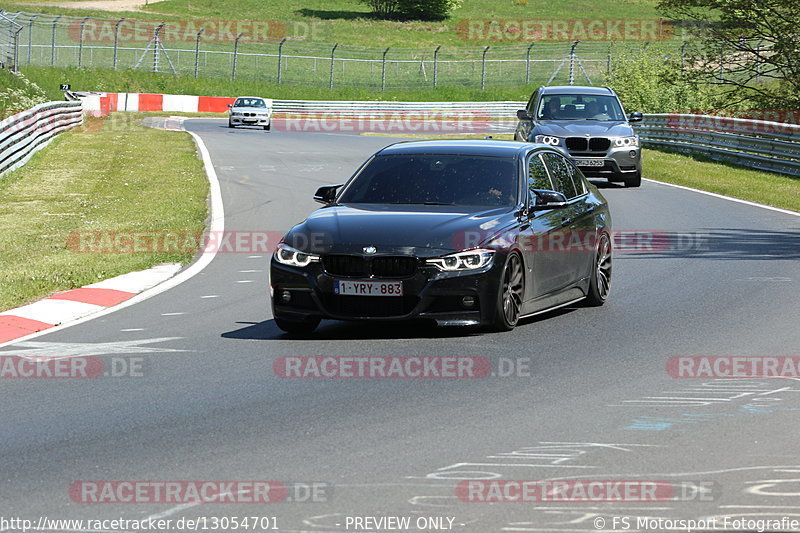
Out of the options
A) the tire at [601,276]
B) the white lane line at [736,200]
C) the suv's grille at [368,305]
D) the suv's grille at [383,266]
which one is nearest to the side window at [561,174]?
the tire at [601,276]

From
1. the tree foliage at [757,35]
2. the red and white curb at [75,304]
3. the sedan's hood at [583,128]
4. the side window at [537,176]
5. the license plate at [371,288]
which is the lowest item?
the red and white curb at [75,304]

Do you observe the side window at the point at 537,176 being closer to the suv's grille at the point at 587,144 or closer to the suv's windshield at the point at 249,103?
the suv's grille at the point at 587,144

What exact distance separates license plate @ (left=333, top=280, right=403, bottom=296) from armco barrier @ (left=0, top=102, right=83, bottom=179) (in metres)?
17.8

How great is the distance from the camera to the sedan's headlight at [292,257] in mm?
9969

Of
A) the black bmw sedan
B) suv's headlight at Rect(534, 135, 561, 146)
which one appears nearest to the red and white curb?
the black bmw sedan

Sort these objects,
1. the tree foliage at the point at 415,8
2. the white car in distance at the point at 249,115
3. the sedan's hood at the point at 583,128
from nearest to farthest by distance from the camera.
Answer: the sedan's hood at the point at 583,128 → the white car in distance at the point at 249,115 → the tree foliage at the point at 415,8

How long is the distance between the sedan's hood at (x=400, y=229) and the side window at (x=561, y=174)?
129 cm

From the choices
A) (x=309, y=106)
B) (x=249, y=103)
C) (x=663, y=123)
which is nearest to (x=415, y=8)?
(x=309, y=106)

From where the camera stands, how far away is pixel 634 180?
2586cm

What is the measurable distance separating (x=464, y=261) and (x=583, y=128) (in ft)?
53.2

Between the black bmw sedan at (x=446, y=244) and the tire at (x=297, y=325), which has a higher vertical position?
the black bmw sedan at (x=446, y=244)

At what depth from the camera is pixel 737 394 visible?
26.5 feet

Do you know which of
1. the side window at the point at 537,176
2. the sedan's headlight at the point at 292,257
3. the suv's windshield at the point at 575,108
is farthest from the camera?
the suv's windshield at the point at 575,108

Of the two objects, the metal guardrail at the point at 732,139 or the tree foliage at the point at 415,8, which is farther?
the tree foliage at the point at 415,8
